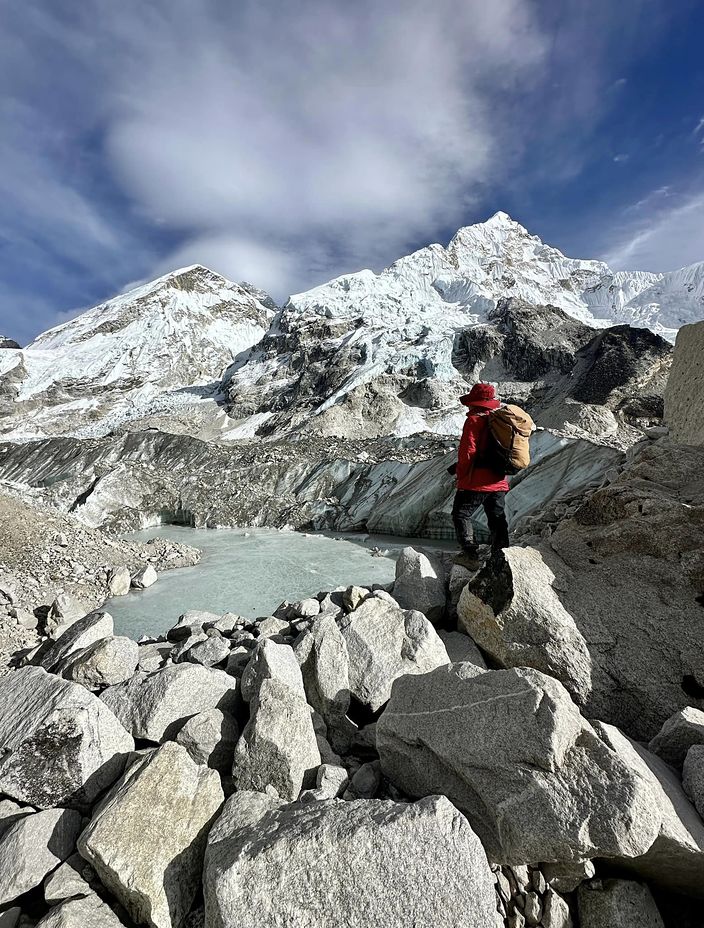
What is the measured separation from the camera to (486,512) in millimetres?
3857

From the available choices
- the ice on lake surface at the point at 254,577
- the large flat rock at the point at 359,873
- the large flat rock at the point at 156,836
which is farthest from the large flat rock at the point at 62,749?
the ice on lake surface at the point at 254,577

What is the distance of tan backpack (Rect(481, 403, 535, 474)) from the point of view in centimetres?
366

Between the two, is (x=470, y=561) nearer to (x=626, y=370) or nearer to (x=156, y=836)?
(x=156, y=836)

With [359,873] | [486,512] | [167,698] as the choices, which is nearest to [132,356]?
[486,512]

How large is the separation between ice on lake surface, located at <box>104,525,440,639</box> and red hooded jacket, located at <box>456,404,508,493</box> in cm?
501

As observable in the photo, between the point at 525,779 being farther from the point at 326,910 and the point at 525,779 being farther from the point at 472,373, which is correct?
the point at 472,373

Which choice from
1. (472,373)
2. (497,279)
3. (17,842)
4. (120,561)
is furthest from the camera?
(497,279)

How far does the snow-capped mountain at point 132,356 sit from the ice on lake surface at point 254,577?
A: 180ft

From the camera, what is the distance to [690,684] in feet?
8.50

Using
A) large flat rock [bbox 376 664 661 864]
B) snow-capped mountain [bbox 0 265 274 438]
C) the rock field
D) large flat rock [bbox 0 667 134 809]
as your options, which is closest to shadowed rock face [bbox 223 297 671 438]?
snow-capped mountain [bbox 0 265 274 438]

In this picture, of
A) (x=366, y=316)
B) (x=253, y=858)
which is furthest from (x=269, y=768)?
(x=366, y=316)

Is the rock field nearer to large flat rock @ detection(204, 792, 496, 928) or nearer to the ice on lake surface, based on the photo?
large flat rock @ detection(204, 792, 496, 928)

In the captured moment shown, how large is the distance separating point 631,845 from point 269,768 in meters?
1.51

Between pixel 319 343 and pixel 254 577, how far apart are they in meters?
62.2
